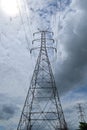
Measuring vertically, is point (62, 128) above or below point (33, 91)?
below

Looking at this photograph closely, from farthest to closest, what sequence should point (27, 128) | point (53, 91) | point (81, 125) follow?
point (81, 125) → point (53, 91) → point (27, 128)

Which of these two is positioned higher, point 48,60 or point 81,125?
point 48,60

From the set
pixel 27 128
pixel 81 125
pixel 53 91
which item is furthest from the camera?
pixel 81 125

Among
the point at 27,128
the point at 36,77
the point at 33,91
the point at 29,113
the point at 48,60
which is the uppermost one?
the point at 48,60

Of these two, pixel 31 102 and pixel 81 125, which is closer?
pixel 31 102

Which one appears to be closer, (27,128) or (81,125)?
(27,128)

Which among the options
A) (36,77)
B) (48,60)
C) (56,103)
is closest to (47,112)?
(56,103)

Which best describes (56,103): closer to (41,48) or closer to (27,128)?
(27,128)

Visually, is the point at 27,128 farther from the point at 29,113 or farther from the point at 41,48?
the point at 41,48

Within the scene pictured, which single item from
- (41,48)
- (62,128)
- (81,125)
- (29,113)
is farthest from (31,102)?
(81,125)
